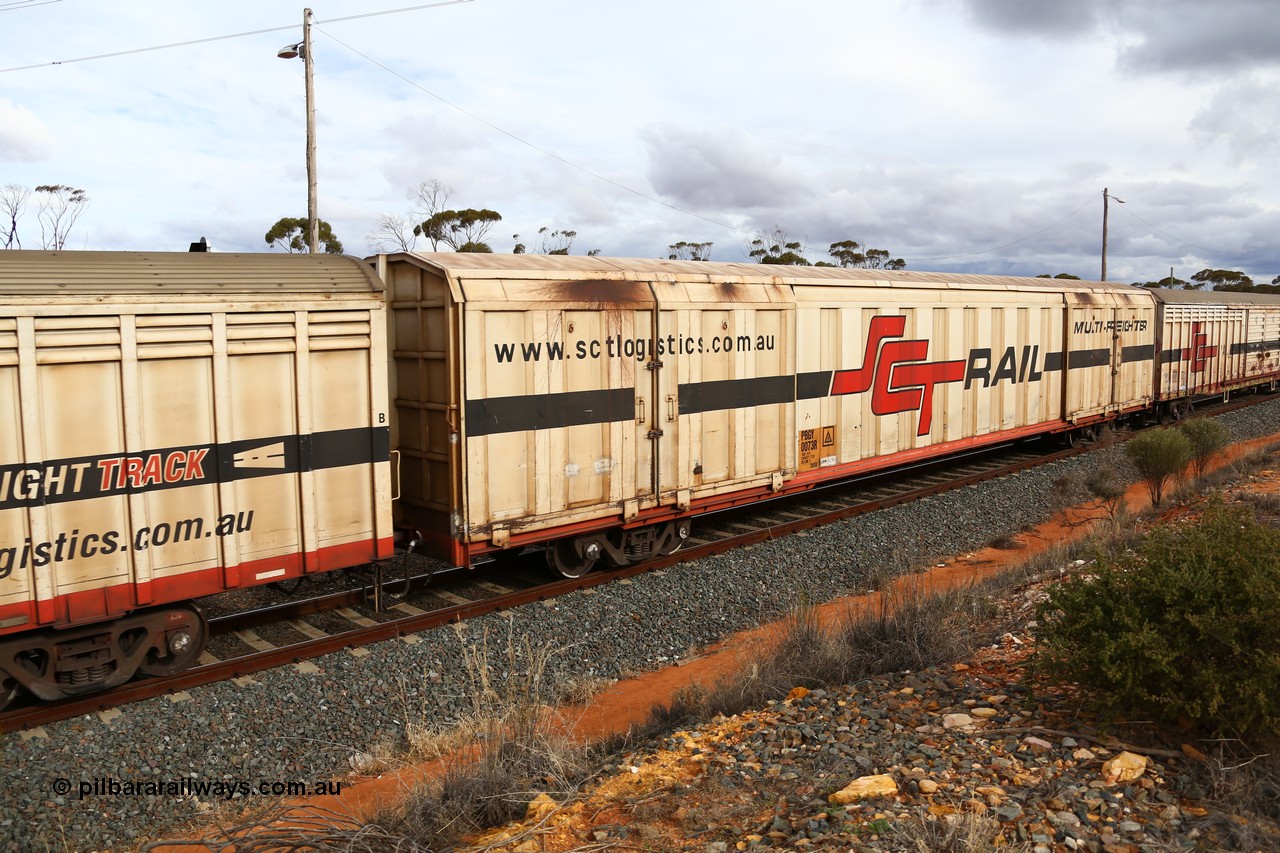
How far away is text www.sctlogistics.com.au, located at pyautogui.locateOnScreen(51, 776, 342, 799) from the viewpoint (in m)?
5.71

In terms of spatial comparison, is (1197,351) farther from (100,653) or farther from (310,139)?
(100,653)

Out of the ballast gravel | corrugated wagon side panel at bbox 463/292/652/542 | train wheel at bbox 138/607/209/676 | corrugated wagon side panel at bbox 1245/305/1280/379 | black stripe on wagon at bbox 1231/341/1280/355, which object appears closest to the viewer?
the ballast gravel

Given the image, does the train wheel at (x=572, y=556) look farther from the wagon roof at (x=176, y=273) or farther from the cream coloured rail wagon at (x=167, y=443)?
the wagon roof at (x=176, y=273)

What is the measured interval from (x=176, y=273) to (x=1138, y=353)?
20771mm

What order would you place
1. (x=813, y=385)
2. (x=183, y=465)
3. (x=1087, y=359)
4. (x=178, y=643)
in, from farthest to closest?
1. (x=1087, y=359)
2. (x=813, y=385)
3. (x=178, y=643)
4. (x=183, y=465)

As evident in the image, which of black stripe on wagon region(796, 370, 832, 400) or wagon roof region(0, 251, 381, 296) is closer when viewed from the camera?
wagon roof region(0, 251, 381, 296)

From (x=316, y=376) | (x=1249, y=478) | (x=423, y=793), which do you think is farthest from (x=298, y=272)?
(x=1249, y=478)

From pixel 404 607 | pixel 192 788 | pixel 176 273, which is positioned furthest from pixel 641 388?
pixel 192 788

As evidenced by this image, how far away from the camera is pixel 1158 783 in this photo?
4484 mm

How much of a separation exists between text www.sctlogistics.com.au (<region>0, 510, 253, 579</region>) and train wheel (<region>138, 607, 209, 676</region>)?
69cm

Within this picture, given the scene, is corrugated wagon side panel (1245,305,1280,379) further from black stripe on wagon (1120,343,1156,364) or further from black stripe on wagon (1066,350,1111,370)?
black stripe on wagon (1066,350,1111,370)

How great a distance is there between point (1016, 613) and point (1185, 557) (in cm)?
277

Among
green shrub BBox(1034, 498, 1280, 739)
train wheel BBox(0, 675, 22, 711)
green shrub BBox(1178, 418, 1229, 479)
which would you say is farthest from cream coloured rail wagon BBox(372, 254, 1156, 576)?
green shrub BBox(1034, 498, 1280, 739)

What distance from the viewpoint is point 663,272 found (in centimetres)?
1047
